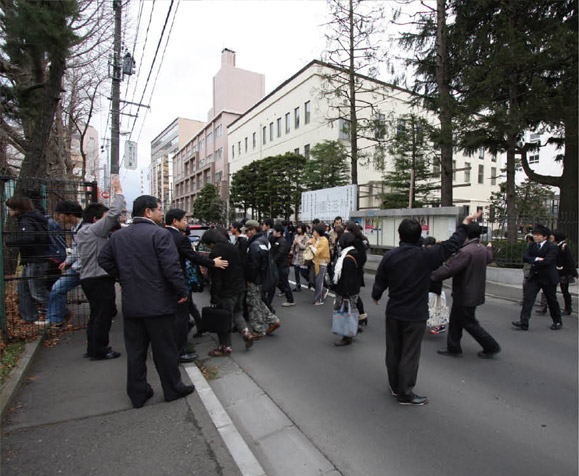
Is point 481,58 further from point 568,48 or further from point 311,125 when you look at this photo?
point 311,125

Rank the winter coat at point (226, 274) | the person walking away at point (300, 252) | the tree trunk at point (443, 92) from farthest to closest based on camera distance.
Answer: the tree trunk at point (443, 92), the person walking away at point (300, 252), the winter coat at point (226, 274)

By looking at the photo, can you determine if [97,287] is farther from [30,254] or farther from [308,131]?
[308,131]

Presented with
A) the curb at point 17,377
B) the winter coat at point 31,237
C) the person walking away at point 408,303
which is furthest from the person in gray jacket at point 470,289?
the winter coat at point 31,237

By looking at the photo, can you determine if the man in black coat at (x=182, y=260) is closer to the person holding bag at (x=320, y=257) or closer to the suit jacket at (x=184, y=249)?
the suit jacket at (x=184, y=249)

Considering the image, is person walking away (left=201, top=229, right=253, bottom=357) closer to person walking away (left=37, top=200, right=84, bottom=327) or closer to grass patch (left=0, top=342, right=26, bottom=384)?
person walking away (left=37, top=200, right=84, bottom=327)

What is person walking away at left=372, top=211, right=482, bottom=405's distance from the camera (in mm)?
3473

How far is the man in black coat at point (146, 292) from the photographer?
323 centimetres

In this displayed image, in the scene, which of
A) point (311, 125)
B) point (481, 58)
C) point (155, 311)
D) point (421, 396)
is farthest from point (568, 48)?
point (311, 125)

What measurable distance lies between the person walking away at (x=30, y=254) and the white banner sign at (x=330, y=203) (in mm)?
13681

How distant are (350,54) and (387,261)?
49.7 ft

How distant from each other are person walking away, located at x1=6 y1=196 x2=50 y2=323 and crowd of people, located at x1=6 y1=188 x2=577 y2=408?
2 centimetres

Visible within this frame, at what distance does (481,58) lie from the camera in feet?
37.4

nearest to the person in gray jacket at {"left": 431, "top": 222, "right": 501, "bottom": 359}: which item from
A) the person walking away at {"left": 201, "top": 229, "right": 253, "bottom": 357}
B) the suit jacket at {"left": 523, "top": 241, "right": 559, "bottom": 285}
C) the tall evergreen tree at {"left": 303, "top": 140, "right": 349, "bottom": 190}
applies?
the suit jacket at {"left": 523, "top": 241, "right": 559, "bottom": 285}

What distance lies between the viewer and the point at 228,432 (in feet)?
9.78
